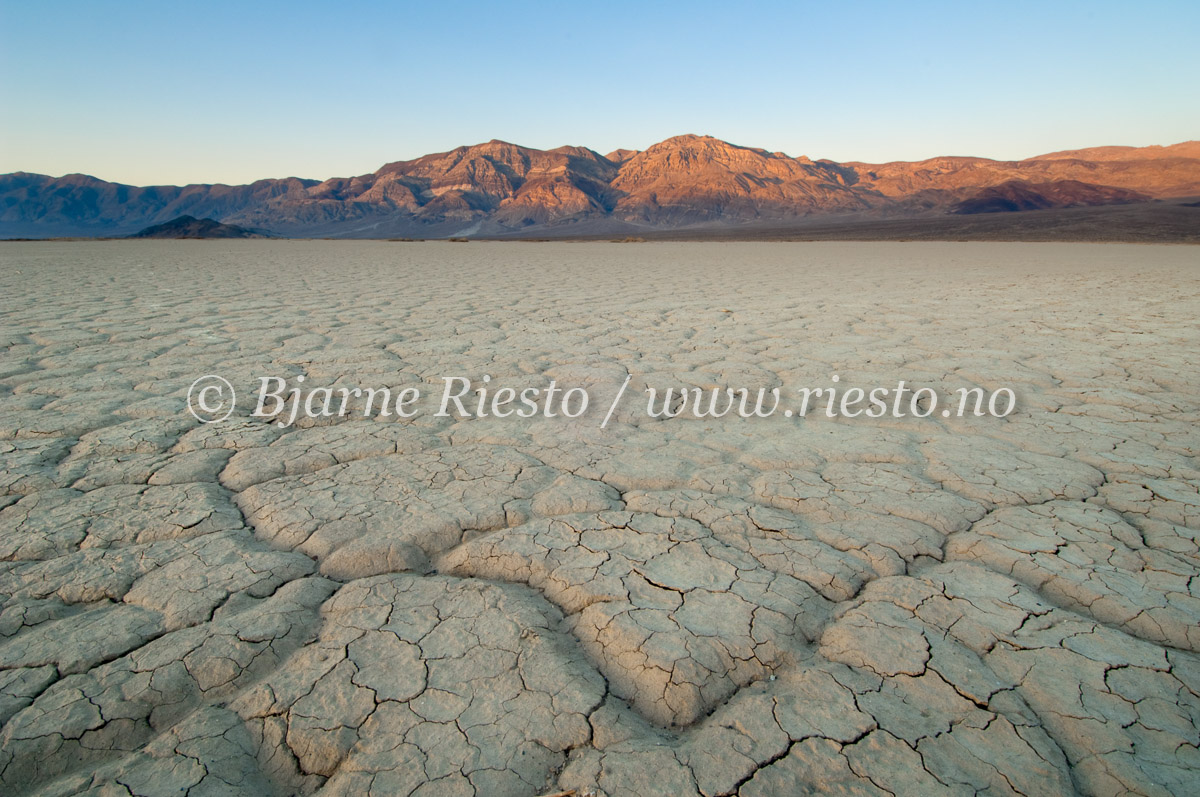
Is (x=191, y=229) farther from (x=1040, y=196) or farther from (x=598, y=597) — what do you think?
(x=1040, y=196)

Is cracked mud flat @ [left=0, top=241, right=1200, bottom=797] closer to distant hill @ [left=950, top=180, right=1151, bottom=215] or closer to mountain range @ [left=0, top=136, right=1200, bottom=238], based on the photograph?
mountain range @ [left=0, top=136, right=1200, bottom=238]

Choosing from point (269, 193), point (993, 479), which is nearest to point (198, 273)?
point (993, 479)

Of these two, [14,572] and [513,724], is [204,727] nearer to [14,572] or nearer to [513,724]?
[513,724]

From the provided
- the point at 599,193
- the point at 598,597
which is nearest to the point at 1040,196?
the point at 599,193

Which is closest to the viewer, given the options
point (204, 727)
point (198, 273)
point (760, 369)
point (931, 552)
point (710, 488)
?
point (204, 727)

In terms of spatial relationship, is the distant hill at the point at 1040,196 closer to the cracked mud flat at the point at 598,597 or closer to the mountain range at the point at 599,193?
the mountain range at the point at 599,193
